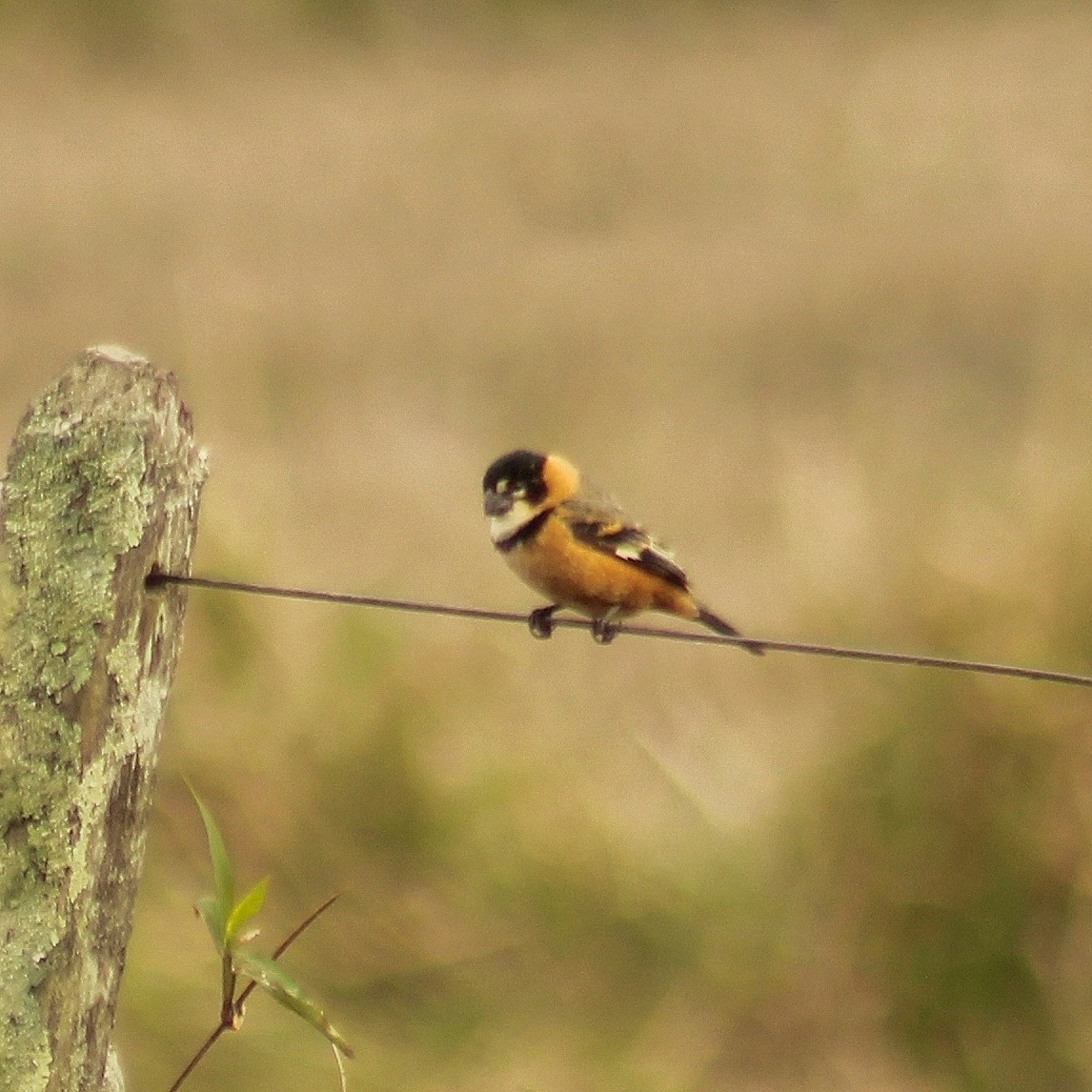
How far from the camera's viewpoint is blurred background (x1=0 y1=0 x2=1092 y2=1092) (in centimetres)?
629

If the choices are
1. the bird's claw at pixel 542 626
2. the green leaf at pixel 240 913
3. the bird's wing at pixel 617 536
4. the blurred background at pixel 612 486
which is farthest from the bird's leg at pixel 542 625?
the blurred background at pixel 612 486

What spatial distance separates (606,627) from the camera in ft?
15.2

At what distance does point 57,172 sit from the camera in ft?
51.5

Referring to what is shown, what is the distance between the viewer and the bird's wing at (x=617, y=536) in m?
4.77

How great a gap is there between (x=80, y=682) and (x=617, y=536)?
2233 millimetres

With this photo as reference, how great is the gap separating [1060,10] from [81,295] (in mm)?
8937

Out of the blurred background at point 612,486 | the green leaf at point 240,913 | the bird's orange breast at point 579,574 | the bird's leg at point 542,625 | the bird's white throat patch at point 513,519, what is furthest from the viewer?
the blurred background at point 612,486

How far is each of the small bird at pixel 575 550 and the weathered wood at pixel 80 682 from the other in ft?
6.18

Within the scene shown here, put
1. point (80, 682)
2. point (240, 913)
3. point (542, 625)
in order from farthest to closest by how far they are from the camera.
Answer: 1. point (542, 625)
2. point (240, 913)
3. point (80, 682)

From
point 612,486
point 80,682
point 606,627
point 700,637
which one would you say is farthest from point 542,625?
point 612,486

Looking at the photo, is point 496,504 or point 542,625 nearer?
point 542,625

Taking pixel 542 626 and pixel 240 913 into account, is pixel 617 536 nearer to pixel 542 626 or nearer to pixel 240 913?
pixel 542 626

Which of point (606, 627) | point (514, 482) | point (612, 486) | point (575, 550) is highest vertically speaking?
point (514, 482)

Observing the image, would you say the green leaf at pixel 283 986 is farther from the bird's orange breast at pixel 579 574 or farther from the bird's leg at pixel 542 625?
the bird's orange breast at pixel 579 574
